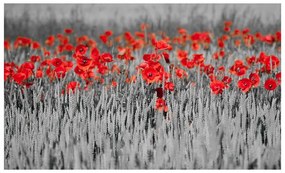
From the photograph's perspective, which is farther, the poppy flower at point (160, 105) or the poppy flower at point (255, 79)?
the poppy flower at point (255, 79)

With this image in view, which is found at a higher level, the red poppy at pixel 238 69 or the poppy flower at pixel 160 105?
the red poppy at pixel 238 69

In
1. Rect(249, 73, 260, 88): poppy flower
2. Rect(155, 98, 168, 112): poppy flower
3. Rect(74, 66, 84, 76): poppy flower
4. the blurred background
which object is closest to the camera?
Rect(155, 98, 168, 112): poppy flower

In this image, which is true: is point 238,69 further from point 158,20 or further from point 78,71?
point 158,20

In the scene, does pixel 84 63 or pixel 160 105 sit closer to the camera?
pixel 160 105

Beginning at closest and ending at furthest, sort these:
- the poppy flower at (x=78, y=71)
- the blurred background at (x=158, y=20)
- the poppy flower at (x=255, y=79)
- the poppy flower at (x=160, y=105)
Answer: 1. the poppy flower at (x=160, y=105)
2. the poppy flower at (x=255, y=79)
3. the poppy flower at (x=78, y=71)
4. the blurred background at (x=158, y=20)

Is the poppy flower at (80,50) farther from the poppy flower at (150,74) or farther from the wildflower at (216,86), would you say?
the wildflower at (216,86)

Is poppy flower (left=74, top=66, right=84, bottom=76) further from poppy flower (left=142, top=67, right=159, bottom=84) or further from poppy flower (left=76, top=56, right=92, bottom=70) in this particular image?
poppy flower (left=142, top=67, right=159, bottom=84)

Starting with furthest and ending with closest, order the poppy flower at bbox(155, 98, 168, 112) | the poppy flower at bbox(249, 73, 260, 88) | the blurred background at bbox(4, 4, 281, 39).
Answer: the blurred background at bbox(4, 4, 281, 39) < the poppy flower at bbox(249, 73, 260, 88) < the poppy flower at bbox(155, 98, 168, 112)

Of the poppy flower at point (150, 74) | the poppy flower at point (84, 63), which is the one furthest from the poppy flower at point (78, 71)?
the poppy flower at point (150, 74)

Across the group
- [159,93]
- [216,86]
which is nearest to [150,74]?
[159,93]

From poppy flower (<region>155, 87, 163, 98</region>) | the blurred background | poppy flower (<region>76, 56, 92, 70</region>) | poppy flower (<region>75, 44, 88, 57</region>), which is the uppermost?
the blurred background

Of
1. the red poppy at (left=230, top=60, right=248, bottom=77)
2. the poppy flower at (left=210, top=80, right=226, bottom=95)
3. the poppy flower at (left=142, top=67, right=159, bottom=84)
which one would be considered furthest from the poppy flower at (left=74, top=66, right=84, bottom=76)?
the red poppy at (left=230, top=60, right=248, bottom=77)

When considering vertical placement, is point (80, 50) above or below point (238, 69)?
above

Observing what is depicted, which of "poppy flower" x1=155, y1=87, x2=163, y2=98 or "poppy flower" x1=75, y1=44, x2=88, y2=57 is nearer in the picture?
"poppy flower" x1=155, y1=87, x2=163, y2=98
